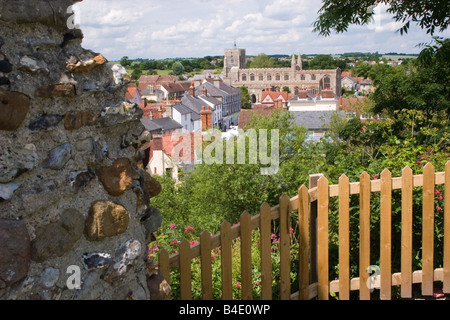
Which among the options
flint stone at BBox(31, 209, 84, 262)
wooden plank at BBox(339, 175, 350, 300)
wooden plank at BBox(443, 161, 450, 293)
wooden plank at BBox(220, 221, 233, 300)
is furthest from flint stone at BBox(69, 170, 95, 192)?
wooden plank at BBox(443, 161, 450, 293)

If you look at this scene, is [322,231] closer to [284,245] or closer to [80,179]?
[284,245]

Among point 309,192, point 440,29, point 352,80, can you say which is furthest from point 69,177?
point 352,80

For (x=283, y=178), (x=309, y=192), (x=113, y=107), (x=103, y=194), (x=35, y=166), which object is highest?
(x=113, y=107)

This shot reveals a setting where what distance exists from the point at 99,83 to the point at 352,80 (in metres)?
121

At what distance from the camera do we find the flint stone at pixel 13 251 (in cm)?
192

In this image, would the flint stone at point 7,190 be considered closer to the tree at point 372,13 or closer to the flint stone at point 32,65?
the flint stone at point 32,65

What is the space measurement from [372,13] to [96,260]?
597 cm

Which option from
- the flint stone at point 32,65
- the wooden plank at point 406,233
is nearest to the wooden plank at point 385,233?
the wooden plank at point 406,233

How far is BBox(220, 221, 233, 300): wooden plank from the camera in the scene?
3.50 m

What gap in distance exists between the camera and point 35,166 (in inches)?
80.5

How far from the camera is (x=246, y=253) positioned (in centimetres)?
368

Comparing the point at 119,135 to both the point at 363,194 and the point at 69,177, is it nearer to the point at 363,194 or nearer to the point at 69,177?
the point at 69,177

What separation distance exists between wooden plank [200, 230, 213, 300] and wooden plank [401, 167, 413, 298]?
1.80 m

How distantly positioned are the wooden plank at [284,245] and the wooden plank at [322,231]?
0.95 feet
